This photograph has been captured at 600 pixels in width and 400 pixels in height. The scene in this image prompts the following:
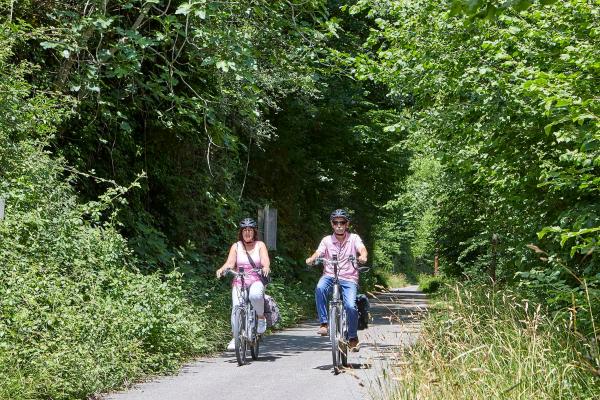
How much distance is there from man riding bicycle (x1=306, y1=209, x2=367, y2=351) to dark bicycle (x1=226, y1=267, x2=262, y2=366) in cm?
103

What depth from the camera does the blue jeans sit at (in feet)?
38.2

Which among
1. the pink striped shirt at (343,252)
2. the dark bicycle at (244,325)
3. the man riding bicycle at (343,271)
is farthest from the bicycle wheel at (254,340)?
the pink striped shirt at (343,252)

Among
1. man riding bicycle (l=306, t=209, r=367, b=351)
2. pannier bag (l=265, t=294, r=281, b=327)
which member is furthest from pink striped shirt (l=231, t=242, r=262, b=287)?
man riding bicycle (l=306, t=209, r=367, b=351)

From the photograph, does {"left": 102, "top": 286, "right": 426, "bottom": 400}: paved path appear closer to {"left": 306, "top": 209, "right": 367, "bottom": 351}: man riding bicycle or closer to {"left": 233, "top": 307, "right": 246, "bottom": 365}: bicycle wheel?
{"left": 233, "top": 307, "right": 246, "bottom": 365}: bicycle wheel

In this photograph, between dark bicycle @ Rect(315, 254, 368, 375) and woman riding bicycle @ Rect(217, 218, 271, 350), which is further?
woman riding bicycle @ Rect(217, 218, 271, 350)

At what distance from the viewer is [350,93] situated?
26688 mm

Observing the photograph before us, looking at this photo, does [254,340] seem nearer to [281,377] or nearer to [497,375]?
[281,377]

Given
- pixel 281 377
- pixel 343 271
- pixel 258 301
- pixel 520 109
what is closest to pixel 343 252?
pixel 343 271

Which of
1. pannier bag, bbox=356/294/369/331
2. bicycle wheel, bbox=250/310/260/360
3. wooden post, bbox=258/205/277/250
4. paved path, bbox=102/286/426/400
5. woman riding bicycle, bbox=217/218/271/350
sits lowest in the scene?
paved path, bbox=102/286/426/400

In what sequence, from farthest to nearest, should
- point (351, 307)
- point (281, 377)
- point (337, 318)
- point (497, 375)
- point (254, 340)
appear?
1. point (254, 340)
2. point (351, 307)
3. point (337, 318)
4. point (281, 377)
5. point (497, 375)

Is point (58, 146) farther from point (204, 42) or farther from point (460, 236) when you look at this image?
point (460, 236)

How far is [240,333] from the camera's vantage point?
12.2m

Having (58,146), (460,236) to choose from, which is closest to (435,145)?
(58,146)

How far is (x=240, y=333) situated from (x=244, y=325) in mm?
247
